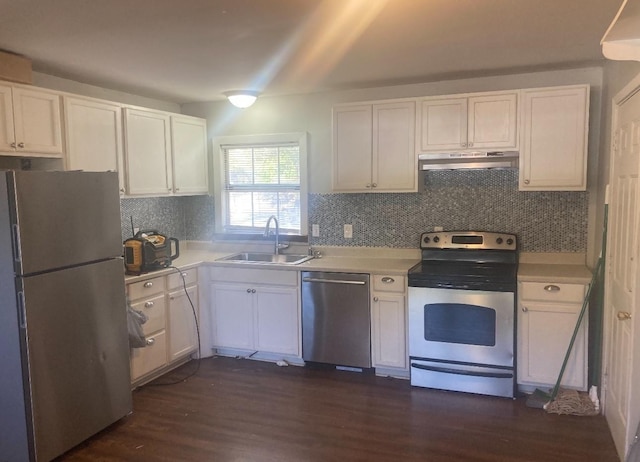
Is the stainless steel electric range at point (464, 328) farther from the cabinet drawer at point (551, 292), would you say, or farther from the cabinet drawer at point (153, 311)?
the cabinet drawer at point (153, 311)

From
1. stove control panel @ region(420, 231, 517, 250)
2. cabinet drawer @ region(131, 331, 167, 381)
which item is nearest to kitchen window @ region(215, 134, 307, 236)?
stove control panel @ region(420, 231, 517, 250)

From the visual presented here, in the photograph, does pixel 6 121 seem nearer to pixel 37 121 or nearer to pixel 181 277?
pixel 37 121

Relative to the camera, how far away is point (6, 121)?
2.94m

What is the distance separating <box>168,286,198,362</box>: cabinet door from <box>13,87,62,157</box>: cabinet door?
4.54 ft

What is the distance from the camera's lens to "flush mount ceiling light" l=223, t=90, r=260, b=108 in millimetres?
4195

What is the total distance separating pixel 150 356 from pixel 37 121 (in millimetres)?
1772

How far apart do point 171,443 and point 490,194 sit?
9.29 ft

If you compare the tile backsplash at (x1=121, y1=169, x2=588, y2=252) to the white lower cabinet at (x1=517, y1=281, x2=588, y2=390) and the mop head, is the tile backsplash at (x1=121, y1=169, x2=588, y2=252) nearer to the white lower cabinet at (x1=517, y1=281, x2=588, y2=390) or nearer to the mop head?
the white lower cabinet at (x1=517, y1=281, x2=588, y2=390)


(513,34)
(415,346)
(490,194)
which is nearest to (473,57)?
(513,34)

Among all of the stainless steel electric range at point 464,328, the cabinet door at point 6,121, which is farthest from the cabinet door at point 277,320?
the cabinet door at point 6,121

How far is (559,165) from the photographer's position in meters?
3.52

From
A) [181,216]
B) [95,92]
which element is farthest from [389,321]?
[95,92]

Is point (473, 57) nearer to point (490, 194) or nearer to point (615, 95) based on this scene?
point (615, 95)

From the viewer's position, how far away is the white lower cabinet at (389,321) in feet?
12.3
